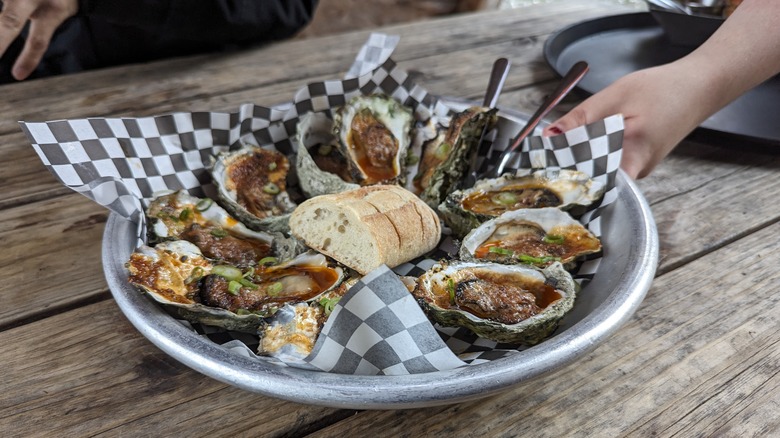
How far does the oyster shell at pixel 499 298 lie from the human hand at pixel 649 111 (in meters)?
0.38

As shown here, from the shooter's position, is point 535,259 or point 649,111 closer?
point 535,259

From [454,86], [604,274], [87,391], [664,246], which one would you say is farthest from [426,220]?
[454,86]

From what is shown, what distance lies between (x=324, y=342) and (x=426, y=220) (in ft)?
1.30

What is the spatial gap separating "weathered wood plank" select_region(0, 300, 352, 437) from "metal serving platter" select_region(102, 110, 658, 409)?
0.32 ft

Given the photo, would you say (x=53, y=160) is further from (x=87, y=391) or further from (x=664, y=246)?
(x=664, y=246)

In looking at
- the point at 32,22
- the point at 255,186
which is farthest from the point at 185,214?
the point at 32,22

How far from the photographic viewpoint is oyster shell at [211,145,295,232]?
115 centimetres

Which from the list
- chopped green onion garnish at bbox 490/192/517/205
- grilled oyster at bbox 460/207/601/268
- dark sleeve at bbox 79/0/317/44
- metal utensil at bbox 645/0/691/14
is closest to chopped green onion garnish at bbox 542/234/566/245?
grilled oyster at bbox 460/207/601/268

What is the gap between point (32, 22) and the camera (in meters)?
1.67

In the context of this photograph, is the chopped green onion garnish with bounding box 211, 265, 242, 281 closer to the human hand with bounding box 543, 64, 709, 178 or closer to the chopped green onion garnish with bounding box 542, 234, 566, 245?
the chopped green onion garnish with bounding box 542, 234, 566, 245

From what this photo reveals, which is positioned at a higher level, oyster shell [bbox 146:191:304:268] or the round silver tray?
the round silver tray

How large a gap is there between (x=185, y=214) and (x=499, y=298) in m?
0.56

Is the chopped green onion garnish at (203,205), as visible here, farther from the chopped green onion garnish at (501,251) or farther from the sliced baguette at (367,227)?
the chopped green onion garnish at (501,251)

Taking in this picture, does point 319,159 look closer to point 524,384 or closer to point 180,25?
point 524,384
